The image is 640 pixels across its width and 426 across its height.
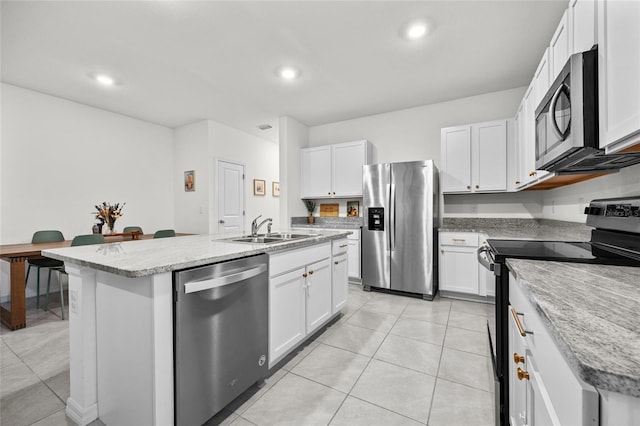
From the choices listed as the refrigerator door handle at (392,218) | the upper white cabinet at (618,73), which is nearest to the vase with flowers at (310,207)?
the refrigerator door handle at (392,218)

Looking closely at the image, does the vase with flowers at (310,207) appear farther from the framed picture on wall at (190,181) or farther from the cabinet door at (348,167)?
the framed picture on wall at (190,181)

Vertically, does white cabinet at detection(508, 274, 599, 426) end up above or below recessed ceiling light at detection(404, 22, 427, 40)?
below

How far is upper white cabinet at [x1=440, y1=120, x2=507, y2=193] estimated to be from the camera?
133 inches

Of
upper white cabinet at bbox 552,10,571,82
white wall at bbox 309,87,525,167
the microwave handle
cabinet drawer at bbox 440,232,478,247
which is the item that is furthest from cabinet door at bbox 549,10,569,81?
white wall at bbox 309,87,525,167

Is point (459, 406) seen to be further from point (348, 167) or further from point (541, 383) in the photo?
point (348, 167)

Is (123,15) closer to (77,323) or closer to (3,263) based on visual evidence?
(77,323)

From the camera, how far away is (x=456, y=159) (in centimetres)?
363

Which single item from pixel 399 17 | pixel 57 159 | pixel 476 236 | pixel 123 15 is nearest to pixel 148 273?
pixel 123 15

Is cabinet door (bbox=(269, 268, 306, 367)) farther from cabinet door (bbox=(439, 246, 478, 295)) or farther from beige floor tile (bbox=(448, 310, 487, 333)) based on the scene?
cabinet door (bbox=(439, 246, 478, 295))

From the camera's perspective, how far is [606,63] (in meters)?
1.11

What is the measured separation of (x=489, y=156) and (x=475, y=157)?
0.50 ft

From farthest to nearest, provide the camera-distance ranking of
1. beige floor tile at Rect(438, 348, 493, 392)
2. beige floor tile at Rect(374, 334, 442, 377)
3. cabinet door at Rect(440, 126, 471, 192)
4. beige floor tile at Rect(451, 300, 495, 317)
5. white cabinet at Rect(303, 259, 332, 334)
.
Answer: cabinet door at Rect(440, 126, 471, 192) → beige floor tile at Rect(451, 300, 495, 317) → white cabinet at Rect(303, 259, 332, 334) → beige floor tile at Rect(374, 334, 442, 377) → beige floor tile at Rect(438, 348, 493, 392)

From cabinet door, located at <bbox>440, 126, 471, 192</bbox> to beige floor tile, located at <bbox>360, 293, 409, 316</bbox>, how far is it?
160 centimetres

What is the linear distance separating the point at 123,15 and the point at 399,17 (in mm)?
2320
